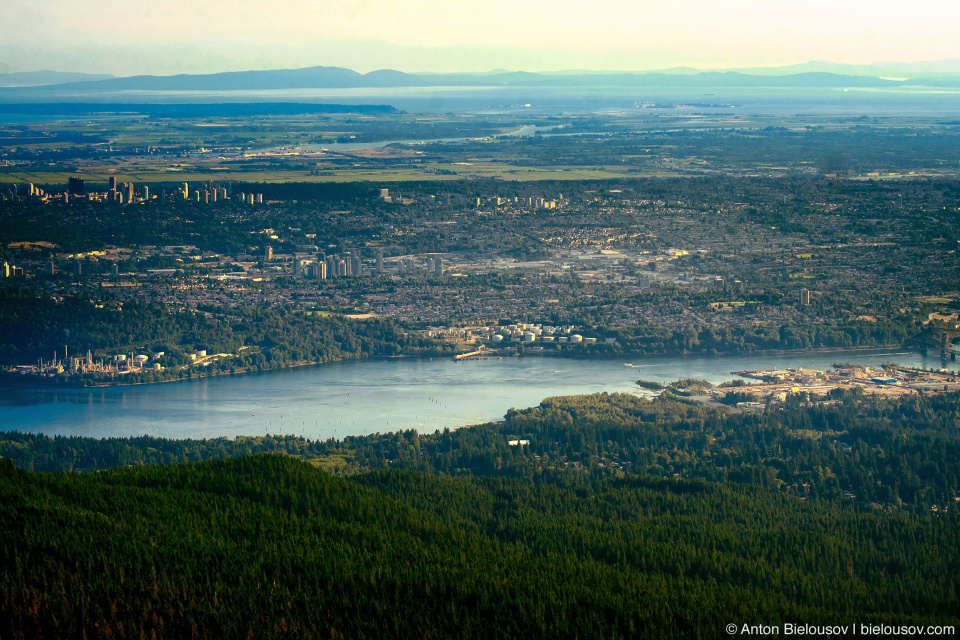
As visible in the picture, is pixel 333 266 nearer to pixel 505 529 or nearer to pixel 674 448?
pixel 674 448

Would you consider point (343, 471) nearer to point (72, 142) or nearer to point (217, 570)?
point (217, 570)

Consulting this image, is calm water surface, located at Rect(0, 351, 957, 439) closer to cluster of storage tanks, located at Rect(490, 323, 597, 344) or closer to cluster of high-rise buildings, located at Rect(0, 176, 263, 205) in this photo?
cluster of storage tanks, located at Rect(490, 323, 597, 344)

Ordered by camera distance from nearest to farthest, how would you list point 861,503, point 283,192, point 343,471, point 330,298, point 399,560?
point 399,560
point 861,503
point 343,471
point 330,298
point 283,192

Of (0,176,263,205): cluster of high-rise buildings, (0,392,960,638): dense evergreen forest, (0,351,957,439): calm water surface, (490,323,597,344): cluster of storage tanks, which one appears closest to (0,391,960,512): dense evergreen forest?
(0,392,960,638): dense evergreen forest

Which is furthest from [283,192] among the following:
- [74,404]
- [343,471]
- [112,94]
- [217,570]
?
[112,94]

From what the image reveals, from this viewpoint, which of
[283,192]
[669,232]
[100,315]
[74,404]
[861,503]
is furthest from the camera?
[283,192]
